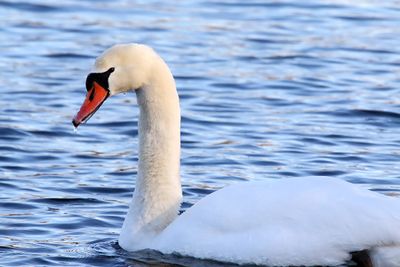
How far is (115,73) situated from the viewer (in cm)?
925

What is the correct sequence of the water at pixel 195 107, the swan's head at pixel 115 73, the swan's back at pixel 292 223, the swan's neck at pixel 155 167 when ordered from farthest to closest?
the water at pixel 195 107
the swan's neck at pixel 155 167
the swan's head at pixel 115 73
the swan's back at pixel 292 223

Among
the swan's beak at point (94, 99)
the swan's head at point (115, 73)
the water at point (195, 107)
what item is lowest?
the water at point (195, 107)

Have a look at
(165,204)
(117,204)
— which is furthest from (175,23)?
(165,204)

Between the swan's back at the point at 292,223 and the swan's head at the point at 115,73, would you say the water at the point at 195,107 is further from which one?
the swan's head at the point at 115,73

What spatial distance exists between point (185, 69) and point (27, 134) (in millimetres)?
3407

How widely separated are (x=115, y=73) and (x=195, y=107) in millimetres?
5139

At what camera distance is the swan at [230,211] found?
844 centimetres

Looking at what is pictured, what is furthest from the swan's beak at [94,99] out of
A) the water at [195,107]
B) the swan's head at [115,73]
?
the water at [195,107]

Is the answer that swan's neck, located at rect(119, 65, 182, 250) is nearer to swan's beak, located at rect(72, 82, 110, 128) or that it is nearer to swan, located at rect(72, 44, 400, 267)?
swan, located at rect(72, 44, 400, 267)

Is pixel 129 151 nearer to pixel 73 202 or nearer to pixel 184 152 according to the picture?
pixel 184 152

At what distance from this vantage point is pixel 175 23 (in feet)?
60.6

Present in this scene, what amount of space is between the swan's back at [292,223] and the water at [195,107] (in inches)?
10.2

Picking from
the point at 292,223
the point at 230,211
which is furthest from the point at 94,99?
the point at 292,223

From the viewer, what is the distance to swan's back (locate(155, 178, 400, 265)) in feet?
27.6
